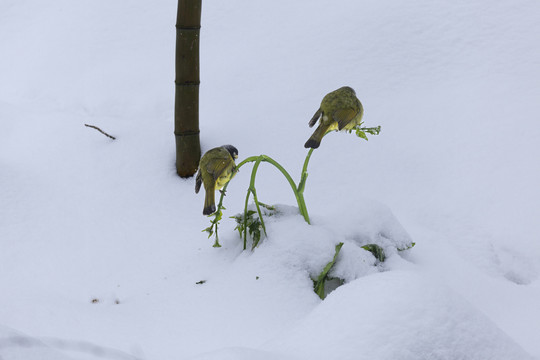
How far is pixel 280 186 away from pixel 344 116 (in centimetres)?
81

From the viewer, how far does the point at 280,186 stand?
245 centimetres

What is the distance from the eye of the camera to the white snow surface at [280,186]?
4.05ft

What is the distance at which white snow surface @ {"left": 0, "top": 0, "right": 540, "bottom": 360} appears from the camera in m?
1.23

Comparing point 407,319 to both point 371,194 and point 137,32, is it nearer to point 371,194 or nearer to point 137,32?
point 371,194

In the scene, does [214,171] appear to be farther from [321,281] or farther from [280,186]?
[280,186]

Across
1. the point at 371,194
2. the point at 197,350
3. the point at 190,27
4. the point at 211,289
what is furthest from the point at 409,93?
the point at 197,350

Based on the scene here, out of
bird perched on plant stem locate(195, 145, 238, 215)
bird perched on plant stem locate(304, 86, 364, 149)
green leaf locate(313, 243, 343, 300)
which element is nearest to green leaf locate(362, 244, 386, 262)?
green leaf locate(313, 243, 343, 300)

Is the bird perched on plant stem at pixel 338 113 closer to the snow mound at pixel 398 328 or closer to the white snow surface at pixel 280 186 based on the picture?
the white snow surface at pixel 280 186

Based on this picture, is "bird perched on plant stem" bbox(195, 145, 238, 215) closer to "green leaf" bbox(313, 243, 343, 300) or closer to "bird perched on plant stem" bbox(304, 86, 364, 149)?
"bird perched on plant stem" bbox(304, 86, 364, 149)

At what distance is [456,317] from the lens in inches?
42.6

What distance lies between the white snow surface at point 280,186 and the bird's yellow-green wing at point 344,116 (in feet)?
1.25

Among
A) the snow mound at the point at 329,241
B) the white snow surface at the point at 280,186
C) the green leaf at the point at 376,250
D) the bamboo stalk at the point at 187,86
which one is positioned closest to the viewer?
the white snow surface at the point at 280,186

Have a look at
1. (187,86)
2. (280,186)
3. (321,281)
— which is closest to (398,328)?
(321,281)

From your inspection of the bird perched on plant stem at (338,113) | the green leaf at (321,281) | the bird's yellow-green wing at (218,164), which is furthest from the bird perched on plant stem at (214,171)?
the green leaf at (321,281)
